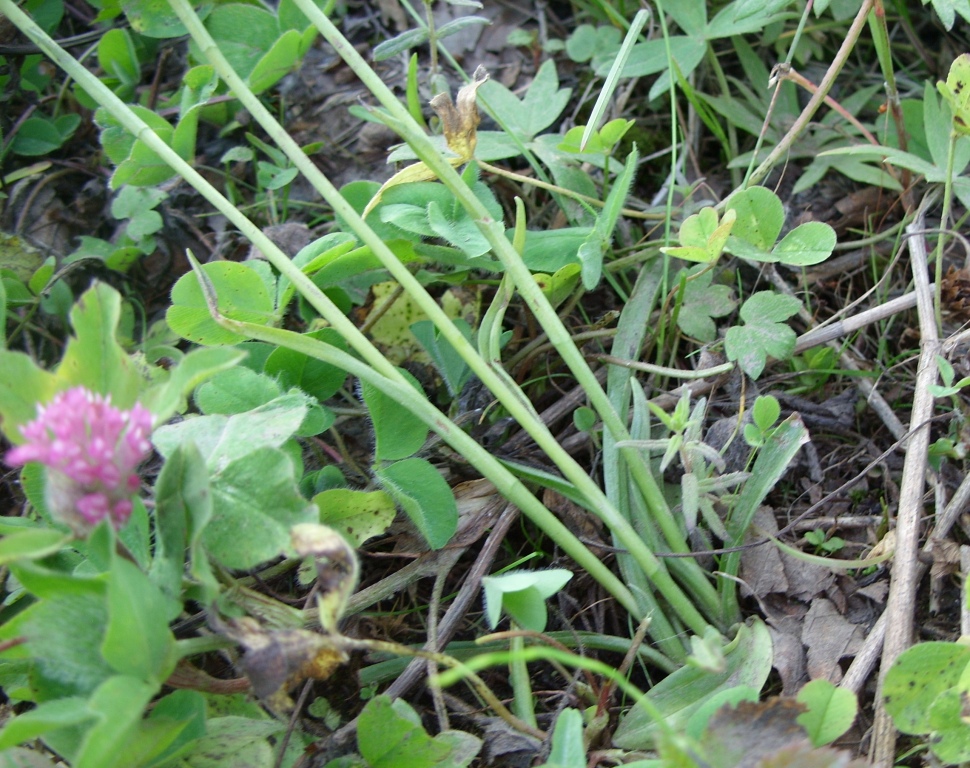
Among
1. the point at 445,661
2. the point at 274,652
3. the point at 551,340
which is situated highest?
the point at 551,340

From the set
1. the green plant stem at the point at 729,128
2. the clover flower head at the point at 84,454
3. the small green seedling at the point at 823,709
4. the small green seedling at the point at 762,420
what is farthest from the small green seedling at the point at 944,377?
the clover flower head at the point at 84,454

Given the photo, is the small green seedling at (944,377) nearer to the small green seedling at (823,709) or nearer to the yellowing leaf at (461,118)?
the small green seedling at (823,709)

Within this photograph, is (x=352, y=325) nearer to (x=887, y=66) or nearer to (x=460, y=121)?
(x=460, y=121)

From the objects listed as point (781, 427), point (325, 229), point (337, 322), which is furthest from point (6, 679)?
point (781, 427)

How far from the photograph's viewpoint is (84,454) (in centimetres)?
96

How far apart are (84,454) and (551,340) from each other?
28.6 inches

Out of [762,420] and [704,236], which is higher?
[704,236]

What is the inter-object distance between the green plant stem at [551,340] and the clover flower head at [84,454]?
52 centimetres

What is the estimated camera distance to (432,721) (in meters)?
1.37

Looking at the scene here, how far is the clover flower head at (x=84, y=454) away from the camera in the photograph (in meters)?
0.96

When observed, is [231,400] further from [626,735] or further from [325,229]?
[626,735]

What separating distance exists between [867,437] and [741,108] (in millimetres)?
893

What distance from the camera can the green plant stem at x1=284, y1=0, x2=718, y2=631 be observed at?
4.29 ft

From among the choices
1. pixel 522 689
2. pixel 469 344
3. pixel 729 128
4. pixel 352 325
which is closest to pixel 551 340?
pixel 469 344
